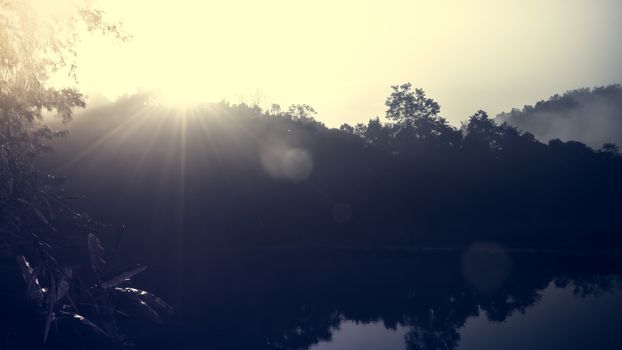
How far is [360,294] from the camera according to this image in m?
20.3

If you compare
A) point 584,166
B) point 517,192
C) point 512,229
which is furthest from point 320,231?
point 584,166

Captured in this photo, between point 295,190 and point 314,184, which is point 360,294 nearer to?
point 295,190

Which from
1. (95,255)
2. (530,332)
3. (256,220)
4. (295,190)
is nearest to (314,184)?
(295,190)

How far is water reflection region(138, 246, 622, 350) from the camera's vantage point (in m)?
14.2

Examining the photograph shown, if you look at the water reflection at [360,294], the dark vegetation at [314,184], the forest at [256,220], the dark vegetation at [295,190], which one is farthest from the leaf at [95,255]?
the dark vegetation at [314,184]

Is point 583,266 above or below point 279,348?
above

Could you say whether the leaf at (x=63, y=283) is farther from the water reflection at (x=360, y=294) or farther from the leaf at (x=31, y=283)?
the water reflection at (x=360, y=294)

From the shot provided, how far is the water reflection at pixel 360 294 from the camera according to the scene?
14.2 metres

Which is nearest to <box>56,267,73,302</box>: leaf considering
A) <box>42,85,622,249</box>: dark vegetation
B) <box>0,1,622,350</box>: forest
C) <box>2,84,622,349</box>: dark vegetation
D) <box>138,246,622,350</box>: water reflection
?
<box>0,1,622,350</box>: forest

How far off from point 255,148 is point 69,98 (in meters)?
36.7

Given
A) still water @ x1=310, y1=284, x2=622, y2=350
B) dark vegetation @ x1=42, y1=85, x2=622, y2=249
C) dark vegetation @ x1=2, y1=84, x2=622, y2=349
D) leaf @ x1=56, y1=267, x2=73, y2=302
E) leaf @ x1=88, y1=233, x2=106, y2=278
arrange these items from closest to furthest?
leaf @ x1=56, y1=267, x2=73, y2=302 < leaf @ x1=88, y1=233, x2=106, y2=278 < still water @ x1=310, y1=284, x2=622, y2=350 < dark vegetation @ x1=2, y1=84, x2=622, y2=349 < dark vegetation @ x1=42, y1=85, x2=622, y2=249

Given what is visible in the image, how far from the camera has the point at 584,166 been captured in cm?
5066

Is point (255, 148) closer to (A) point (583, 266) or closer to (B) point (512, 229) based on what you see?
(B) point (512, 229)

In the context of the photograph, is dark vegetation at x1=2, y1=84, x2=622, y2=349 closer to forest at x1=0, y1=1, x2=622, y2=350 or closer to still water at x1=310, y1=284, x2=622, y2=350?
forest at x1=0, y1=1, x2=622, y2=350
